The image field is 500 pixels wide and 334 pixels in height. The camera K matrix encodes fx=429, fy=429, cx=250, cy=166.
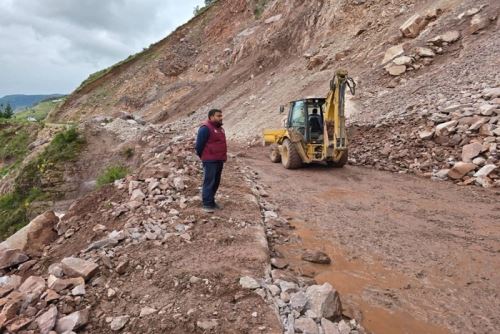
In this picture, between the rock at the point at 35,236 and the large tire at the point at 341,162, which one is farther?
the large tire at the point at 341,162

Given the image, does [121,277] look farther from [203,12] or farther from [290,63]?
[203,12]

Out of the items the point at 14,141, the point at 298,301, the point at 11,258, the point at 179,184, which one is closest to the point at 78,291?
the point at 11,258

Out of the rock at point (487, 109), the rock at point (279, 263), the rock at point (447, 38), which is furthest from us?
the rock at point (447, 38)

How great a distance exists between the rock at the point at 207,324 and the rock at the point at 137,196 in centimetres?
289

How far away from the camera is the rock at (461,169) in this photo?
855 cm

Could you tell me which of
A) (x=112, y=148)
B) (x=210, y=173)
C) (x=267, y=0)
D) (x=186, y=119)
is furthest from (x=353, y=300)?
(x=267, y=0)

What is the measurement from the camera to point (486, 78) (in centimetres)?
1098

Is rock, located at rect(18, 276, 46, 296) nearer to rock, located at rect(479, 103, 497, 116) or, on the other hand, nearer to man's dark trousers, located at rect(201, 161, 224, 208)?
man's dark trousers, located at rect(201, 161, 224, 208)

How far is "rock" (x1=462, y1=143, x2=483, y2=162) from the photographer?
28.6ft

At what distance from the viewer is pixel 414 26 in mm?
16000

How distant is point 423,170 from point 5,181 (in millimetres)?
15771

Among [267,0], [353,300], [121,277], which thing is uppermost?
[267,0]

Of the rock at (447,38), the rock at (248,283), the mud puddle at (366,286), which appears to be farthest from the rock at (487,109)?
the rock at (248,283)

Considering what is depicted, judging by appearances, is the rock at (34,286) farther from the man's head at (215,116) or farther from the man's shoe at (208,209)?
the man's head at (215,116)
